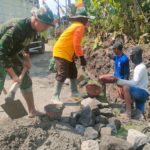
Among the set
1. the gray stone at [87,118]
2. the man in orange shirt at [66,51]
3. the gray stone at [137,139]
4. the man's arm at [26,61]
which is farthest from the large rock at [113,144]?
the man in orange shirt at [66,51]

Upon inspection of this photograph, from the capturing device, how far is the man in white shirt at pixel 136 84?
248 inches

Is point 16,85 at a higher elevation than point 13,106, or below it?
higher

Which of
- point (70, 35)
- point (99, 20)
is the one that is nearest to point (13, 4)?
point (99, 20)

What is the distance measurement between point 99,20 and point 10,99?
7.85 m

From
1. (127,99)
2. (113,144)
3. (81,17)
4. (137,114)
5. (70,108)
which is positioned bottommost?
(137,114)

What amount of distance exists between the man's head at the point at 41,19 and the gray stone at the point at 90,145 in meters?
1.72

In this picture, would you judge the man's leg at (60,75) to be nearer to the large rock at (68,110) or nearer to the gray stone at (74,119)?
the large rock at (68,110)

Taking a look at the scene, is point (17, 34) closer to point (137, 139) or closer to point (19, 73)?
point (19, 73)

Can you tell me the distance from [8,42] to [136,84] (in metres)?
2.57

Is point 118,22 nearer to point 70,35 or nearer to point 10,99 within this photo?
point 70,35

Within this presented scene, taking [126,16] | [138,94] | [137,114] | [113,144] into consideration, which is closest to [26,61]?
[113,144]

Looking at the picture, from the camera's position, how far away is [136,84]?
6.37 m

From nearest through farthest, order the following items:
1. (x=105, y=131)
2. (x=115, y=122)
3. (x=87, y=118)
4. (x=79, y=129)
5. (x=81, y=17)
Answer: (x=105, y=131)
(x=79, y=129)
(x=87, y=118)
(x=115, y=122)
(x=81, y=17)

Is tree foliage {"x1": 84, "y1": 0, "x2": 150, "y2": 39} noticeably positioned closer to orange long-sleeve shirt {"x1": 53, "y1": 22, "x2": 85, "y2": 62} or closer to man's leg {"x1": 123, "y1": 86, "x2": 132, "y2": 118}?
orange long-sleeve shirt {"x1": 53, "y1": 22, "x2": 85, "y2": 62}
